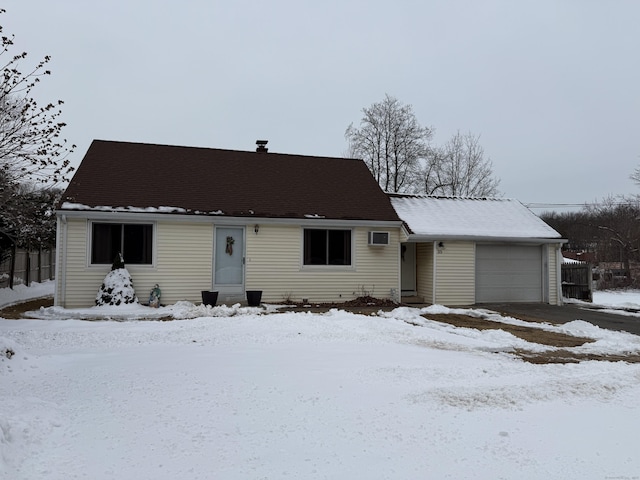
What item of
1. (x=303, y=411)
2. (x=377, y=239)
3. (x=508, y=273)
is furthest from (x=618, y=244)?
(x=303, y=411)

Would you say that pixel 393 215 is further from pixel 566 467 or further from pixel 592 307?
pixel 566 467

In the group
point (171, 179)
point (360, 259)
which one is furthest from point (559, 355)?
point (171, 179)

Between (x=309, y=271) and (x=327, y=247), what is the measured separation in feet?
2.98

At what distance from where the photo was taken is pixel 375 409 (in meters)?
4.79

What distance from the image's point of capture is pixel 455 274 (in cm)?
1573

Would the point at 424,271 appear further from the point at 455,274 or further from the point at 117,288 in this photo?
the point at 117,288

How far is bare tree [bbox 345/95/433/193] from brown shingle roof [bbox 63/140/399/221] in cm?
1500

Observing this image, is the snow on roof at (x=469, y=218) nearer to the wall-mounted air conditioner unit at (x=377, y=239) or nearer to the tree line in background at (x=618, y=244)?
the wall-mounted air conditioner unit at (x=377, y=239)

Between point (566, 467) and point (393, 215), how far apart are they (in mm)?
12378

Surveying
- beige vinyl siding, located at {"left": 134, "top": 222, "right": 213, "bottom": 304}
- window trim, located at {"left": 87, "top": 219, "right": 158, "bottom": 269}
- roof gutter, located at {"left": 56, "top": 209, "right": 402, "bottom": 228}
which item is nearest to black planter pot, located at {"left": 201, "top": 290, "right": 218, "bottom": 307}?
beige vinyl siding, located at {"left": 134, "top": 222, "right": 213, "bottom": 304}

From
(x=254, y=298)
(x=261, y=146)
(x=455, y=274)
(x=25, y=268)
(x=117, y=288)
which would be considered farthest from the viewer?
(x=25, y=268)

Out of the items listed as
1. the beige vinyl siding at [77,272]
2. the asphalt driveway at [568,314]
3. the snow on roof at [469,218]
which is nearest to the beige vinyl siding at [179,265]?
the beige vinyl siding at [77,272]

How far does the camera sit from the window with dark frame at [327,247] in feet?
49.6

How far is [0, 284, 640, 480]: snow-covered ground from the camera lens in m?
3.63
